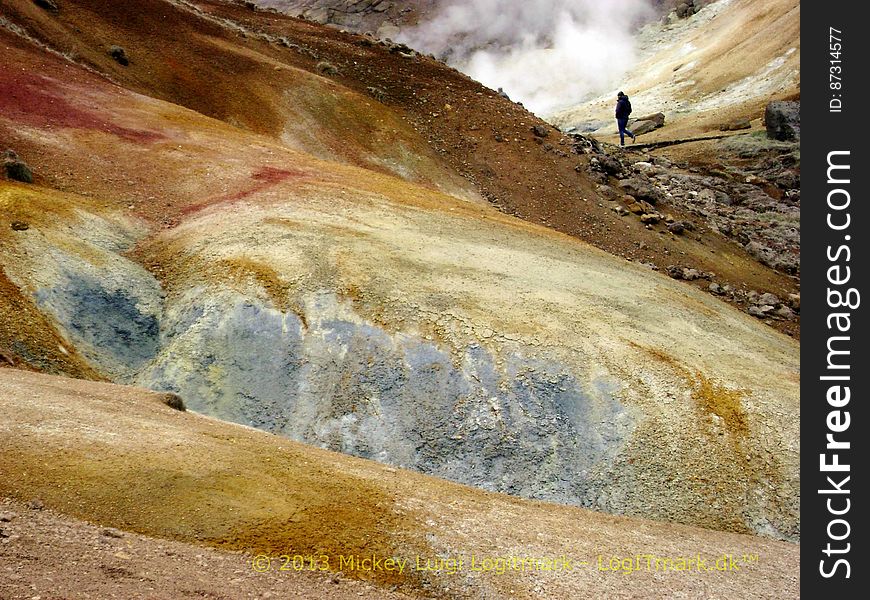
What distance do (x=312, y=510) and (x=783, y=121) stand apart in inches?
1825

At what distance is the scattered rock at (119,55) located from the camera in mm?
36906

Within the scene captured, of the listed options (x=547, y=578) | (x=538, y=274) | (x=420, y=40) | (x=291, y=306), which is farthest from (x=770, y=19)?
(x=547, y=578)

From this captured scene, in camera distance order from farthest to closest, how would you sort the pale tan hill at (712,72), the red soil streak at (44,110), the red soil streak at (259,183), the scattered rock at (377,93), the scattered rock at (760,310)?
the pale tan hill at (712,72) < the scattered rock at (377,93) < the scattered rock at (760,310) < the red soil streak at (44,110) < the red soil streak at (259,183)

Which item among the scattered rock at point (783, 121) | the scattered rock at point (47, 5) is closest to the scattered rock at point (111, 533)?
the scattered rock at point (47, 5)

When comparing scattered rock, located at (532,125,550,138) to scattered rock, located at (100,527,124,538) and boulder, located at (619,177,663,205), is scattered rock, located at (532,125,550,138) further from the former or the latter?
scattered rock, located at (100,527,124,538)

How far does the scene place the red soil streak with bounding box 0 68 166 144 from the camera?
28969 mm

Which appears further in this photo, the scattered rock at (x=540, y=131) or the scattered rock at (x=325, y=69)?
the scattered rock at (x=325, y=69)

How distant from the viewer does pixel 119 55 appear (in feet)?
121

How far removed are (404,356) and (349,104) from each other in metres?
22.7

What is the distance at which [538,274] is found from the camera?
24.2 metres

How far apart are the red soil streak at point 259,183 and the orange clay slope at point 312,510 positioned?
1078 centimetres

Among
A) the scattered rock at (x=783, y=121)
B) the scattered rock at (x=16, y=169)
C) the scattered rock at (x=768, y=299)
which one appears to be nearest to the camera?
the scattered rock at (x=16, y=169)

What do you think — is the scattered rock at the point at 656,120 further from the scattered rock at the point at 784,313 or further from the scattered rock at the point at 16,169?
the scattered rock at the point at 16,169

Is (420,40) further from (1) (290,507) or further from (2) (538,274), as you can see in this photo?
(1) (290,507)
